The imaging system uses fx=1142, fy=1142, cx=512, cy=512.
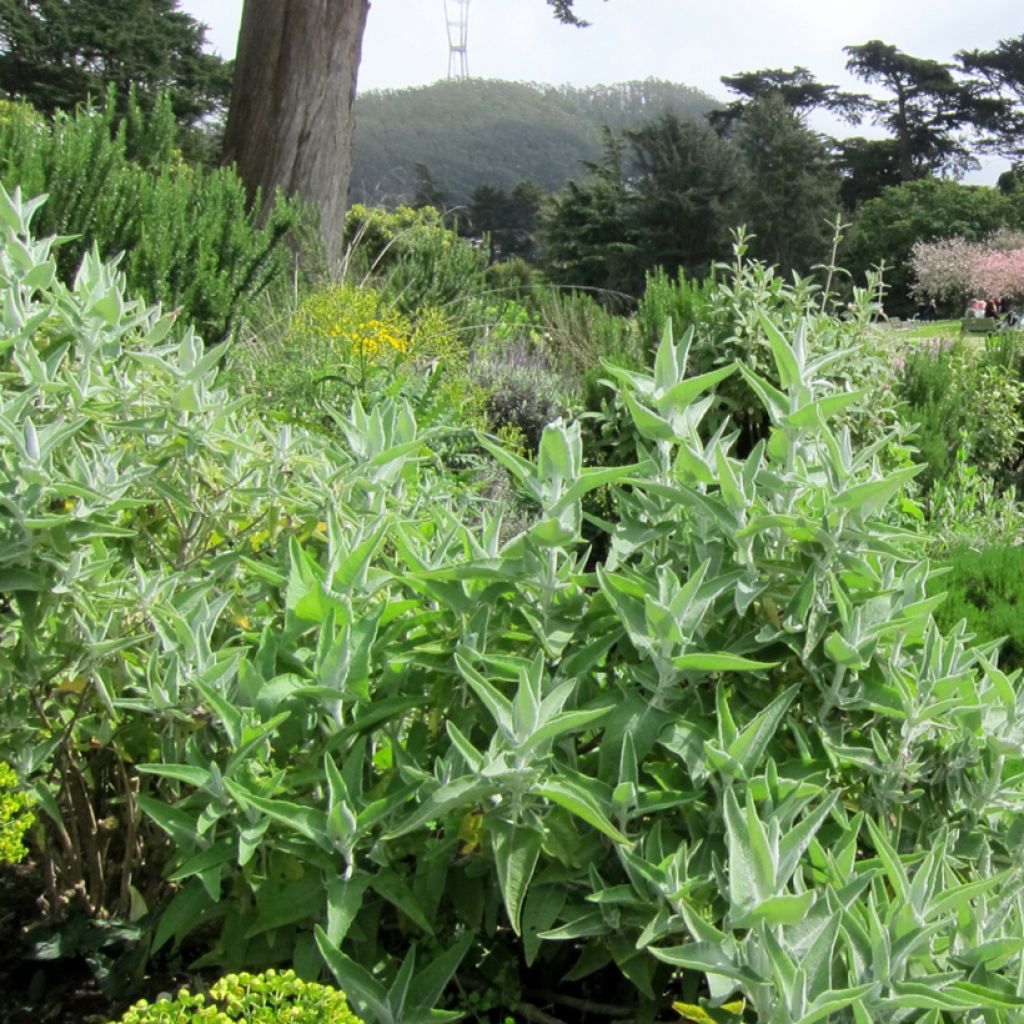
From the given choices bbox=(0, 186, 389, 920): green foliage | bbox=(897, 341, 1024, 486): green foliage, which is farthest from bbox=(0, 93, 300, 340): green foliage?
bbox=(0, 186, 389, 920): green foliage

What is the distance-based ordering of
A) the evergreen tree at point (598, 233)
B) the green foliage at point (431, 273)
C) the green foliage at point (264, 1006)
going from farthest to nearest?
the evergreen tree at point (598, 233) < the green foliage at point (431, 273) < the green foliage at point (264, 1006)

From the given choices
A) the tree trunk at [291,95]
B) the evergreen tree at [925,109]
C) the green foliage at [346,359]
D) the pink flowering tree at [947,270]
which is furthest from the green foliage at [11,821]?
the evergreen tree at [925,109]

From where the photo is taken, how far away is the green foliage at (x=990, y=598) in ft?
10.9

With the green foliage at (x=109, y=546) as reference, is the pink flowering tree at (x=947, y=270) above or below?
above

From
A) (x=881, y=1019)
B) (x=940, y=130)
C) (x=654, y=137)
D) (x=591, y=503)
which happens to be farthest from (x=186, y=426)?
(x=940, y=130)

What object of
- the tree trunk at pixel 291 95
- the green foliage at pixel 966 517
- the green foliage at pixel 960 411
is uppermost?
the tree trunk at pixel 291 95

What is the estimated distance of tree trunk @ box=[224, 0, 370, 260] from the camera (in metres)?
10.1

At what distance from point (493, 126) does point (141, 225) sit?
111092 millimetres

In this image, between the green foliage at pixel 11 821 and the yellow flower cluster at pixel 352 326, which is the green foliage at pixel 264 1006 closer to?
the green foliage at pixel 11 821

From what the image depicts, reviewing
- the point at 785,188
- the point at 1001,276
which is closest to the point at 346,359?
the point at 1001,276

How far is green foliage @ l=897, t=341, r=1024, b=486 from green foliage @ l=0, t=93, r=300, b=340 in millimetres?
4005

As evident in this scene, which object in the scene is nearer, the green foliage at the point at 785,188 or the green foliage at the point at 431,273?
the green foliage at the point at 431,273

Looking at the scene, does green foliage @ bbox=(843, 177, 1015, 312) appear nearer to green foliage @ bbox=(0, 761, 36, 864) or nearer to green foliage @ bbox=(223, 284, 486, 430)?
green foliage @ bbox=(223, 284, 486, 430)

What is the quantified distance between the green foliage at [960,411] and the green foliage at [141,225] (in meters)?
4.01
